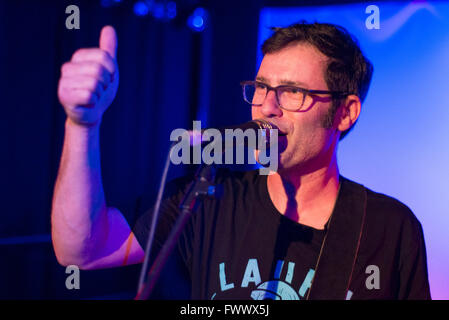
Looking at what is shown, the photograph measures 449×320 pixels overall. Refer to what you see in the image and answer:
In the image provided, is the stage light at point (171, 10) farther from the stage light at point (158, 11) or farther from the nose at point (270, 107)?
the nose at point (270, 107)

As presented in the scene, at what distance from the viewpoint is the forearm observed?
1.11 meters

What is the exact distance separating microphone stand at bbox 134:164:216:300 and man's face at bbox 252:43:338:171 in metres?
0.60

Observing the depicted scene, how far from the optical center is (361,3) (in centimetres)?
286

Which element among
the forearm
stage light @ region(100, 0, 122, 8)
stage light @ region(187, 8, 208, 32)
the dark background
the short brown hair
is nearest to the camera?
the forearm

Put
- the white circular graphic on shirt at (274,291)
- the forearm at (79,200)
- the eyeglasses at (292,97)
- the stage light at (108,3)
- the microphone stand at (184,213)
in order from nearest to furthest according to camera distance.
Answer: the microphone stand at (184,213), the forearm at (79,200), the white circular graphic on shirt at (274,291), the eyeglasses at (292,97), the stage light at (108,3)

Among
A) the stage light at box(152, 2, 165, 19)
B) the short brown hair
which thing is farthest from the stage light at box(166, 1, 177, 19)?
the short brown hair

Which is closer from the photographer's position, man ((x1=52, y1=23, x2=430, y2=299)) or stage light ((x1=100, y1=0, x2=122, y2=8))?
man ((x1=52, y1=23, x2=430, y2=299))

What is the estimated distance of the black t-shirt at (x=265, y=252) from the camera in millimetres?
1525

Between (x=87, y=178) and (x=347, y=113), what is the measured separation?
47.1 inches

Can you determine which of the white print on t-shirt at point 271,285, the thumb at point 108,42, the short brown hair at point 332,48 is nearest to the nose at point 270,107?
the short brown hair at point 332,48

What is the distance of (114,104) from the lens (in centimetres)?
387

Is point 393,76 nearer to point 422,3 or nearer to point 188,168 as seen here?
point 422,3

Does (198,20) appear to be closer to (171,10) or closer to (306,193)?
(171,10)

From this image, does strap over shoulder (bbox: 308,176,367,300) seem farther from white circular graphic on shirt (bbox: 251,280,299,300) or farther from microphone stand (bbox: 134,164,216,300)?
microphone stand (bbox: 134,164,216,300)
